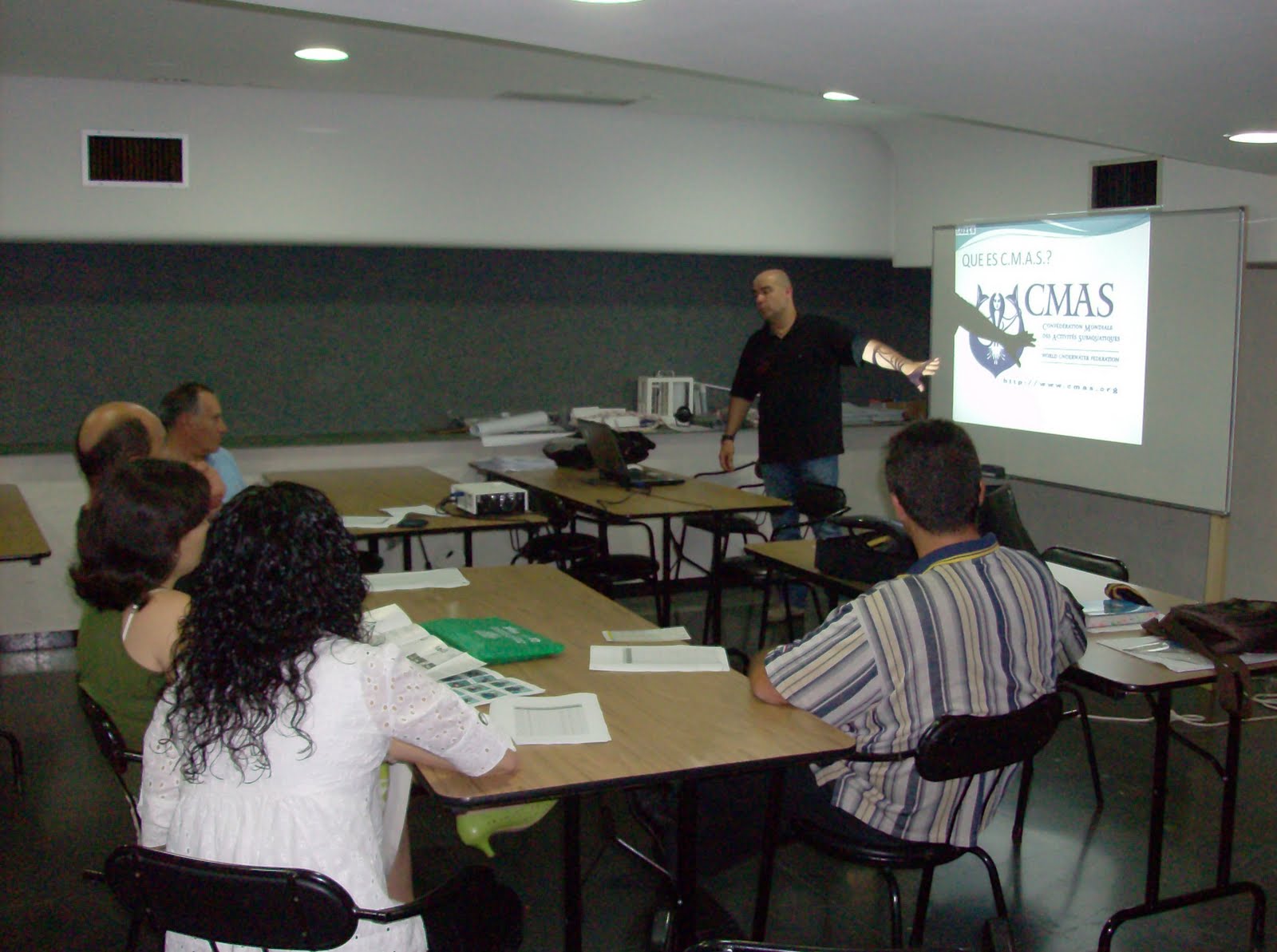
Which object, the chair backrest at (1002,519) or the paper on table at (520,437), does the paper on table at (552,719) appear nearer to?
the chair backrest at (1002,519)

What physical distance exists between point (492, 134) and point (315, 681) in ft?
15.7

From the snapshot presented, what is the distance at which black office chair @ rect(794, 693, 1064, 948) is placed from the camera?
223 cm

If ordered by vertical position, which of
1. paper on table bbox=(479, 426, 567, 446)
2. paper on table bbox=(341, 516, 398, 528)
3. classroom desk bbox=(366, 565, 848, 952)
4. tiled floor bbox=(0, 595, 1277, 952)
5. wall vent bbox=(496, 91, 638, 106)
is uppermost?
wall vent bbox=(496, 91, 638, 106)

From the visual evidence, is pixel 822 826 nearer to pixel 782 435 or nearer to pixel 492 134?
pixel 782 435

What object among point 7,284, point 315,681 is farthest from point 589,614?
point 7,284

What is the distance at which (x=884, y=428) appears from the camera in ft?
23.5

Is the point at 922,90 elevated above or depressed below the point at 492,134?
below

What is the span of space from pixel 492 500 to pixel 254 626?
289cm

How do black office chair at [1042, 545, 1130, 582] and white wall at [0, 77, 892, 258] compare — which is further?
white wall at [0, 77, 892, 258]

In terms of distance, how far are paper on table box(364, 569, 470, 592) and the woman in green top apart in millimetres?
1005

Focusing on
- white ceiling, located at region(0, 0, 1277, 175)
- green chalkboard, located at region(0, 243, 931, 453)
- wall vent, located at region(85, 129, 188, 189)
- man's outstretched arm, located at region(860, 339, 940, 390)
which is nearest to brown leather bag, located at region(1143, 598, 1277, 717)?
white ceiling, located at region(0, 0, 1277, 175)

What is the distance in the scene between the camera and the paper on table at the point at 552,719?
2188mm

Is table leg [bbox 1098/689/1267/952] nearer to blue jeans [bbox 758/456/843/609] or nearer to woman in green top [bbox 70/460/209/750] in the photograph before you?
woman in green top [bbox 70/460/209/750]

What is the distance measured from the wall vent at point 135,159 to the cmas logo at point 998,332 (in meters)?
3.90
